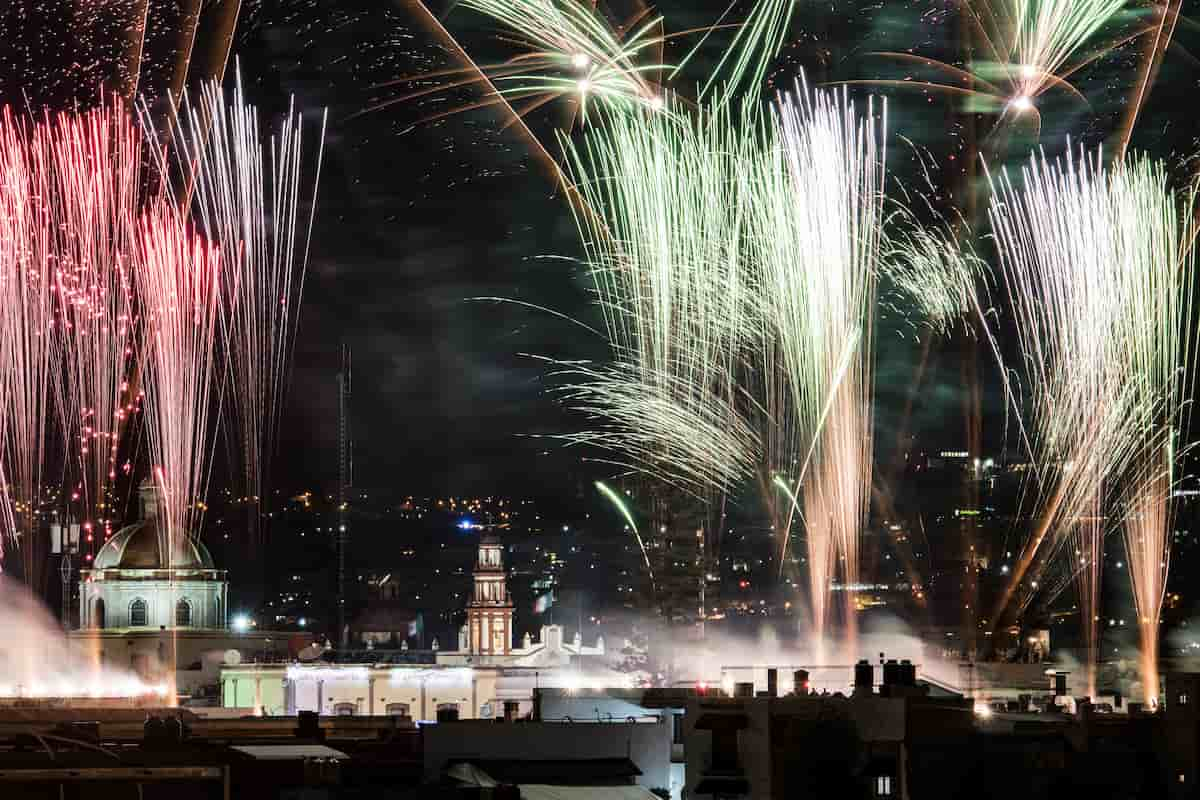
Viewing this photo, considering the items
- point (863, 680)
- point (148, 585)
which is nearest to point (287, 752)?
point (863, 680)

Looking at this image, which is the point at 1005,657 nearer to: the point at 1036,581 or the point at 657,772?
the point at 1036,581

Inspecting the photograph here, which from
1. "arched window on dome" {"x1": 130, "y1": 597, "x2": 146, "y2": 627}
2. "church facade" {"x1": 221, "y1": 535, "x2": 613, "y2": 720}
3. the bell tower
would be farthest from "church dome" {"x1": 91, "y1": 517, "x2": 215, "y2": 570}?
the bell tower

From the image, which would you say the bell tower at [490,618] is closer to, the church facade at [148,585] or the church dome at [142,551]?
the church facade at [148,585]

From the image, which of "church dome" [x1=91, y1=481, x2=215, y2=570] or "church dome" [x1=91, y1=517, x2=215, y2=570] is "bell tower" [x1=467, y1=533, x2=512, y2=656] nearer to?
"church dome" [x1=91, y1=481, x2=215, y2=570]

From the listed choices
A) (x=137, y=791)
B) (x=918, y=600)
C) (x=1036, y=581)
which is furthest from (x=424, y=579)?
(x=137, y=791)

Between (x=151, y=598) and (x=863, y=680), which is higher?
(x=151, y=598)

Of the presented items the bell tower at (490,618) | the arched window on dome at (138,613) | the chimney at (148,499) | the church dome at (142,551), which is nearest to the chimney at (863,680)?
the church dome at (142,551)

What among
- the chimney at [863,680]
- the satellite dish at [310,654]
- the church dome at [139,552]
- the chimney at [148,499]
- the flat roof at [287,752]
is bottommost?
the flat roof at [287,752]

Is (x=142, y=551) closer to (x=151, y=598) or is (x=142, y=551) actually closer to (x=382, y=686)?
(x=151, y=598)
